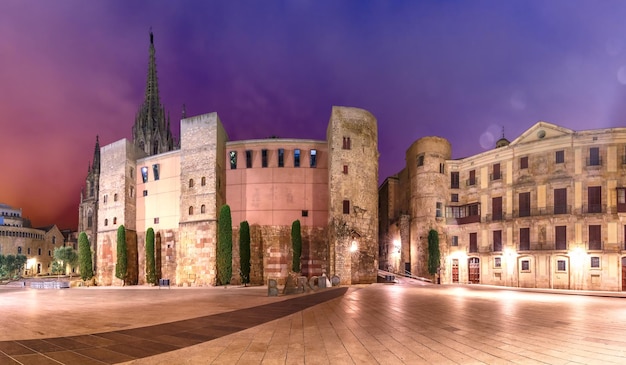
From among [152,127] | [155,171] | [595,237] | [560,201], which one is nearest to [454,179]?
[560,201]

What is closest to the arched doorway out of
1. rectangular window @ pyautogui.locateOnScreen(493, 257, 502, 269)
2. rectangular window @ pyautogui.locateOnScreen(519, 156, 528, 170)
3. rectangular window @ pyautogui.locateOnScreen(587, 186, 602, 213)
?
rectangular window @ pyautogui.locateOnScreen(493, 257, 502, 269)

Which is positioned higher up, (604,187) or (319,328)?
(604,187)

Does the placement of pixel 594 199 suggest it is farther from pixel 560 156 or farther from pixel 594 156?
pixel 560 156

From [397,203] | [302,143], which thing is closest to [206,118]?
[302,143]

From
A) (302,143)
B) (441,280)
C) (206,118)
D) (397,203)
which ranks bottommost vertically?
(441,280)

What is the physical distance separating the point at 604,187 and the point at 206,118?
114ft

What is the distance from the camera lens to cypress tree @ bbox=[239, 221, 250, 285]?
32.3m

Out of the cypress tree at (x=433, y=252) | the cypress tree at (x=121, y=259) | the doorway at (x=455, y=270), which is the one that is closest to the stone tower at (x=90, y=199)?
the cypress tree at (x=121, y=259)

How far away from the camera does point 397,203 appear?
4709 cm

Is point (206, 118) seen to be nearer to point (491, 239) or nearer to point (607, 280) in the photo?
point (491, 239)

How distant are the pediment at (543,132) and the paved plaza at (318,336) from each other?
21473 millimetres

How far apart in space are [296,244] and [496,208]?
772 inches

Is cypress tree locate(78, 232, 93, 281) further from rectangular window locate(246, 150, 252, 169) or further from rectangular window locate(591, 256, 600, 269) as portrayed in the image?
rectangular window locate(591, 256, 600, 269)

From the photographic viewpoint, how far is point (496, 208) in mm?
35531
